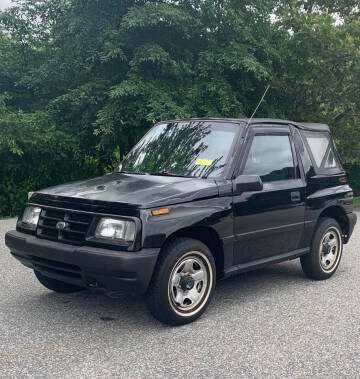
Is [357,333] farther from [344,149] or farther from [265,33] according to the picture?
[344,149]

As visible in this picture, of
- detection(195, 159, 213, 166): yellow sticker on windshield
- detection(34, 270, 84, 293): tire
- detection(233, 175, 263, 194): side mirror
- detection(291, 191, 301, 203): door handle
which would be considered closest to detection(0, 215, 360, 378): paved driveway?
detection(34, 270, 84, 293): tire

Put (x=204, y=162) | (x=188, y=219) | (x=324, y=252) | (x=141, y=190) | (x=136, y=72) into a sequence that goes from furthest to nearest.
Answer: (x=136, y=72)
(x=324, y=252)
(x=204, y=162)
(x=141, y=190)
(x=188, y=219)

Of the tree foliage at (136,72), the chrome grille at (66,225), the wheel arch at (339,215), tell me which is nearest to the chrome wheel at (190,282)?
the chrome grille at (66,225)

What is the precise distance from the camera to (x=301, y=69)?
15.3 metres

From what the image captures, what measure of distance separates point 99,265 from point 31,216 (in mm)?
1162

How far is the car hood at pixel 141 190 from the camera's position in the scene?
4.40 metres

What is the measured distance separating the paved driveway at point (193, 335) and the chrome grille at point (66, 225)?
64 cm

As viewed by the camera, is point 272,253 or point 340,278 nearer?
point 272,253

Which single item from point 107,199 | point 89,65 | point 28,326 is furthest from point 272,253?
point 89,65

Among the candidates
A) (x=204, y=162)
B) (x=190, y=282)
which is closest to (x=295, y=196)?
(x=204, y=162)

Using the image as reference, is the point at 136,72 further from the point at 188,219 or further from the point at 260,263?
the point at 188,219

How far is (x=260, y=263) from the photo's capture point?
5.29 m

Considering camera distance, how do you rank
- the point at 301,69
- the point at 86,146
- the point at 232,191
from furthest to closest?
the point at 301,69
the point at 86,146
the point at 232,191

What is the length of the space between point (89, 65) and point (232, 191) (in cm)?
1038
